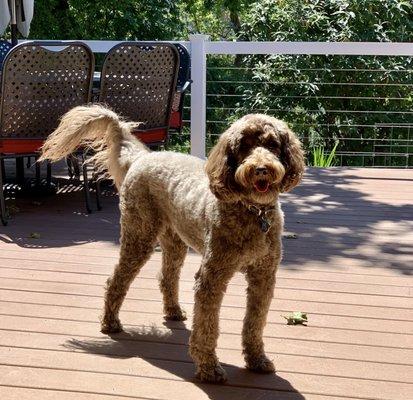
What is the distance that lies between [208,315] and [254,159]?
70 cm

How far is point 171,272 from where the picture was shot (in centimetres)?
396

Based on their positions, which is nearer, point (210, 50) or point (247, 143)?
point (247, 143)

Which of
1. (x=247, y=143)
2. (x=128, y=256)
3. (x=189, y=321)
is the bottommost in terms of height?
(x=189, y=321)

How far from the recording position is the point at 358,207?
6477 millimetres

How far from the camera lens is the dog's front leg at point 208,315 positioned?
320 centimetres

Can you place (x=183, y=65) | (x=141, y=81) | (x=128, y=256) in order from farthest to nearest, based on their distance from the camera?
(x=183, y=65) < (x=141, y=81) < (x=128, y=256)

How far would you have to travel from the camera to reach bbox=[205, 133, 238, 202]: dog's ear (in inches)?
118

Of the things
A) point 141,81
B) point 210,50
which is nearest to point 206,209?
point 141,81

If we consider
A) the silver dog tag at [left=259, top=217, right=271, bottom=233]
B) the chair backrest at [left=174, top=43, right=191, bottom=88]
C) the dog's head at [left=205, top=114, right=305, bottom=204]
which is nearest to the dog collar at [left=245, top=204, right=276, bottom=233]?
the silver dog tag at [left=259, top=217, right=271, bottom=233]

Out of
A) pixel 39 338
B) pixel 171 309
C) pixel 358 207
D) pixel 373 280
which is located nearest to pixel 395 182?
pixel 358 207

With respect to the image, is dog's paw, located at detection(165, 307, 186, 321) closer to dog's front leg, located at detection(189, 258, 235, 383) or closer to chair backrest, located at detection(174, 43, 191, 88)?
dog's front leg, located at detection(189, 258, 235, 383)

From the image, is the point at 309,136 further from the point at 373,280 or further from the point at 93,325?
the point at 93,325

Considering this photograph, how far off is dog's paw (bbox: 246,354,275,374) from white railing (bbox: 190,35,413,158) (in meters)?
4.76

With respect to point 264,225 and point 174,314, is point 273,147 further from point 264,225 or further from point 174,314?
point 174,314
